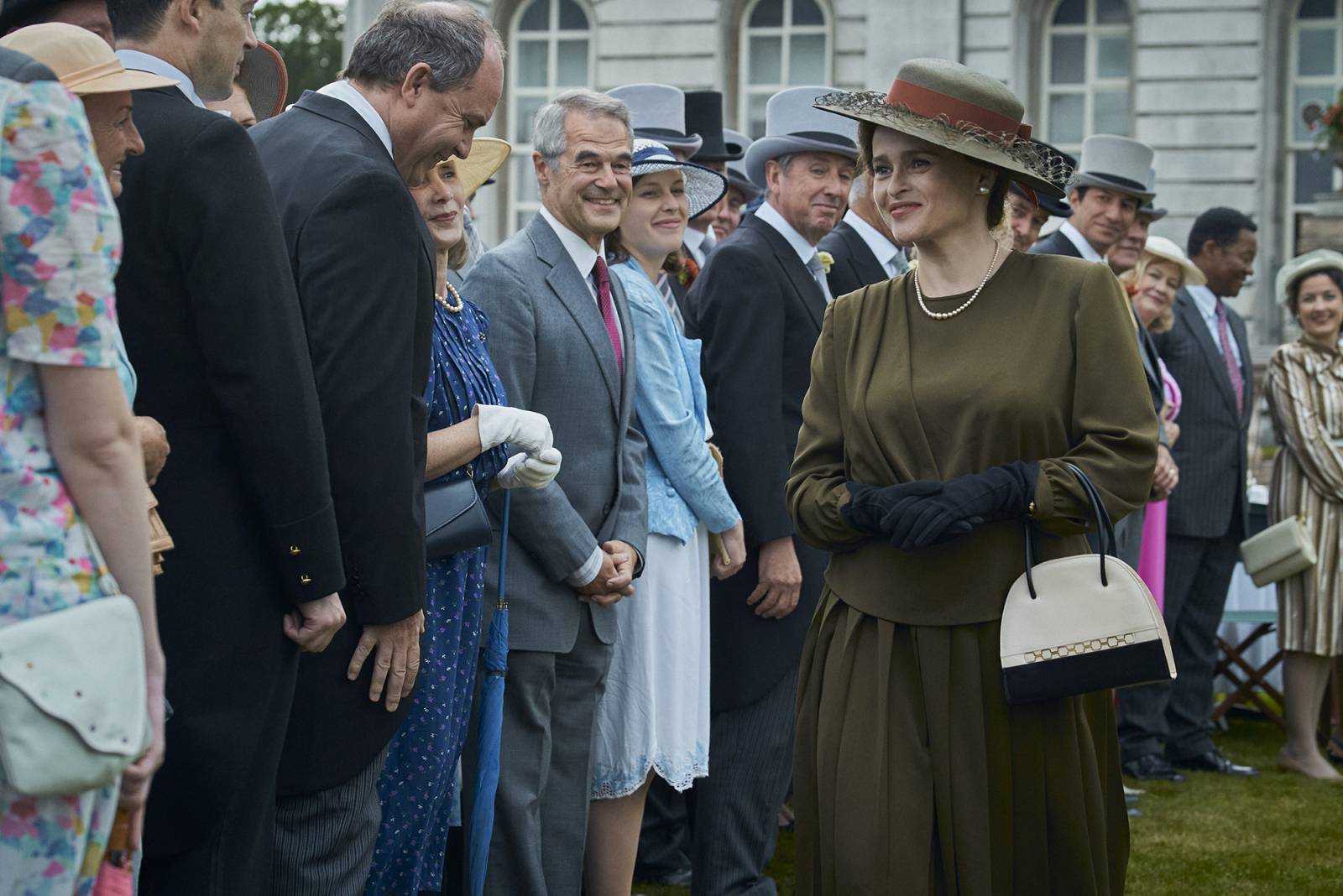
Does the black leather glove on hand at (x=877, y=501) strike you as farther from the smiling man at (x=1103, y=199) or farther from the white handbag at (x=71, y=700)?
the smiling man at (x=1103, y=199)

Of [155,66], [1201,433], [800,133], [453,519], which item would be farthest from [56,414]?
[1201,433]

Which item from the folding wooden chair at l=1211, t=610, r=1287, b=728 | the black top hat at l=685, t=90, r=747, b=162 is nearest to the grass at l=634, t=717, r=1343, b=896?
the folding wooden chair at l=1211, t=610, r=1287, b=728

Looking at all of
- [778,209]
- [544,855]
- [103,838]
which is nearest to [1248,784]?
[778,209]

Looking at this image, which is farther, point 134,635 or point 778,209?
point 778,209

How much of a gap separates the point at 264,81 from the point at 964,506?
2.64 m

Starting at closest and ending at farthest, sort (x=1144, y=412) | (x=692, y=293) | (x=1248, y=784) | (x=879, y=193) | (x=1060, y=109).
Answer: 1. (x=1144, y=412)
2. (x=879, y=193)
3. (x=692, y=293)
4. (x=1248, y=784)
5. (x=1060, y=109)

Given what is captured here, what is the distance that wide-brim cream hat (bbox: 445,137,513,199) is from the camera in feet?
14.5

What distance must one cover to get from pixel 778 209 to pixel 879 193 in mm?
1624

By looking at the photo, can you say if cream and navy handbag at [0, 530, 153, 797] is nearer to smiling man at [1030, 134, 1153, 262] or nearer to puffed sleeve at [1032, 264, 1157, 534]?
puffed sleeve at [1032, 264, 1157, 534]

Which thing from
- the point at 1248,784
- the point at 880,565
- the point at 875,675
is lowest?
the point at 1248,784

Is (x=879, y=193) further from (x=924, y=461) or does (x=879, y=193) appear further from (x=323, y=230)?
(x=323, y=230)

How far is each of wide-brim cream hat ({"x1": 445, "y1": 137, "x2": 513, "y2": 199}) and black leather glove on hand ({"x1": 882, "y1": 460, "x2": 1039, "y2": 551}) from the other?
165 cm

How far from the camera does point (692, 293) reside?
17.0ft

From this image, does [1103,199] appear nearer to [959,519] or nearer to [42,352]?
[959,519]
